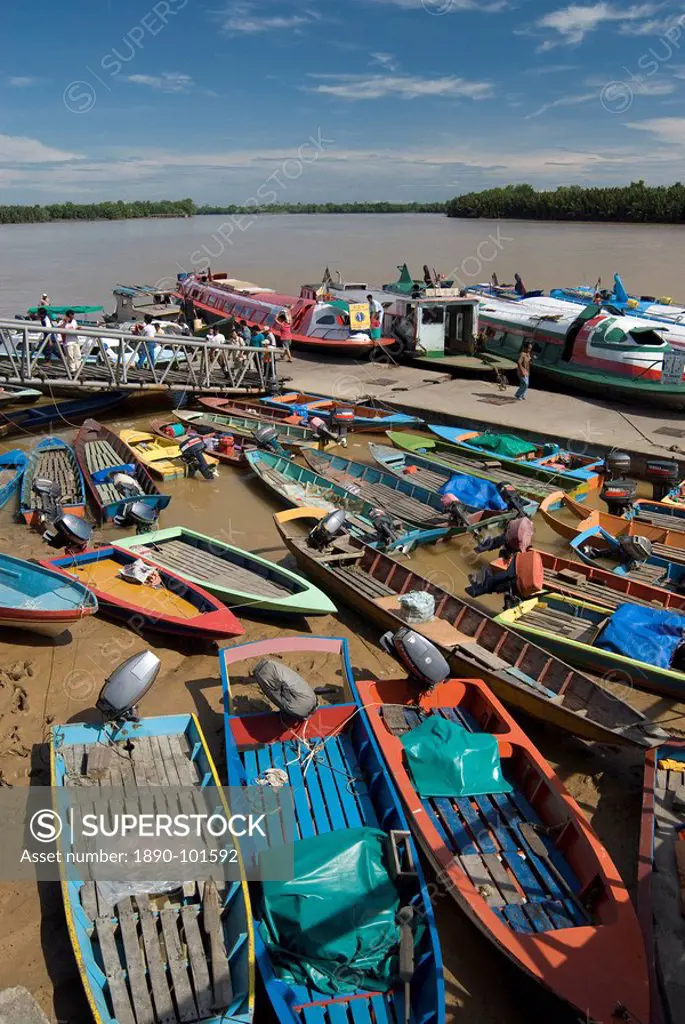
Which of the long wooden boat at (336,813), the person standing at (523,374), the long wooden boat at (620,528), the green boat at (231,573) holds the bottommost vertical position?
the long wooden boat at (336,813)

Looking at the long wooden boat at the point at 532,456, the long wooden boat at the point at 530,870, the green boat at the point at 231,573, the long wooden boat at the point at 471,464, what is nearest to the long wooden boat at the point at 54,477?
the green boat at the point at 231,573

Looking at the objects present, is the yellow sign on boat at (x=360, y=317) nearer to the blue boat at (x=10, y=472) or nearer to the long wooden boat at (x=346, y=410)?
the long wooden boat at (x=346, y=410)

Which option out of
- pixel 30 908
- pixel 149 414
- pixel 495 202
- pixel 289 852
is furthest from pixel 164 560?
pixel 495 202

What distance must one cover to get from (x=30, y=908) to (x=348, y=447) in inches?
506

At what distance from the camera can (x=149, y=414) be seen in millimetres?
20172

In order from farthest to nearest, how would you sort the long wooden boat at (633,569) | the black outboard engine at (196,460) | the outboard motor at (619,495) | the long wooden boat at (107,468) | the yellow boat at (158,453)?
the yellow boat at (158,453) < the black outboard engine at (196,460) < the long wooden boat at (107,468) < the outboard motor at (619,495) < the long wooden boat at (633,569)

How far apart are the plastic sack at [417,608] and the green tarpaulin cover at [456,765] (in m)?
2.39

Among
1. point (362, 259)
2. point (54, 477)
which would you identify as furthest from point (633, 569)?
point (362, 259)

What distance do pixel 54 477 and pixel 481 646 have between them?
33.4 ft

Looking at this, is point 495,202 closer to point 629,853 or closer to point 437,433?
point 437,433

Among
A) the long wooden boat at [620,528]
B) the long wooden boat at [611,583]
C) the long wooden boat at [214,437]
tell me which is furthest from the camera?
the long wooden boat at [214,437]

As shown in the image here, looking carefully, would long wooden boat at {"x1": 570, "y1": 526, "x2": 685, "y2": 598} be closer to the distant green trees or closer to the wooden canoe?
the wooden canoe

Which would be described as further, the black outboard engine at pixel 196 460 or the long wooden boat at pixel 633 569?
the black outboard engine at pixel 196 460

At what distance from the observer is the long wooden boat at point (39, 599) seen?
9047 millimetres
